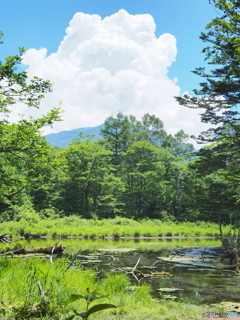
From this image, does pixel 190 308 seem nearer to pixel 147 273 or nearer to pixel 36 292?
pixel 36 292

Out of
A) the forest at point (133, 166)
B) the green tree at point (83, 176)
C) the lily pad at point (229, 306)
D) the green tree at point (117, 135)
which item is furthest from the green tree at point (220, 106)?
the green tree at point (117, 135)

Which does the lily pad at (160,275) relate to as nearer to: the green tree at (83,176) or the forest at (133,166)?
the forest at (133,166)

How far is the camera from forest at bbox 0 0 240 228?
1359cm

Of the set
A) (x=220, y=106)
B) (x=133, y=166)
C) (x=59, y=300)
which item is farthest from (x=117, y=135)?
(x=59, y=300)

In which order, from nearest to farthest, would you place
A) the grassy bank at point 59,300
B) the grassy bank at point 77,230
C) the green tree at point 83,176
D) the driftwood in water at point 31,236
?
the grassy bank at point 59,300 < the driftwood in water at point 31,236 < the grassy bank at point 77,230 < the green tree at point 83,176

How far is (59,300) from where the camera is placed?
5.59 m

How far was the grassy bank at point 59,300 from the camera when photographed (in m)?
5.11

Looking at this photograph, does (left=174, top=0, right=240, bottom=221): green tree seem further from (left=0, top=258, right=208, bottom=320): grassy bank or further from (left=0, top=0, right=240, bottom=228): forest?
(left=0, top=258, right=208, bottom=320): grassy bank

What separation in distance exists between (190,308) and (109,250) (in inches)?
503

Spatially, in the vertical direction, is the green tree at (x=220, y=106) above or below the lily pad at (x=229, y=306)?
above

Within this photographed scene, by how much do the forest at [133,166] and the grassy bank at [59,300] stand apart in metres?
6.50

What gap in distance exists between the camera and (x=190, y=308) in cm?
762

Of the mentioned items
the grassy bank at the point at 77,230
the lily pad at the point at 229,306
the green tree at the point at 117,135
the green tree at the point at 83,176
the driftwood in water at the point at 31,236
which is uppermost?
the green tree at the point at 117,135

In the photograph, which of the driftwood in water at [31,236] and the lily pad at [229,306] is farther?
the driftwood in water at [31,236]
